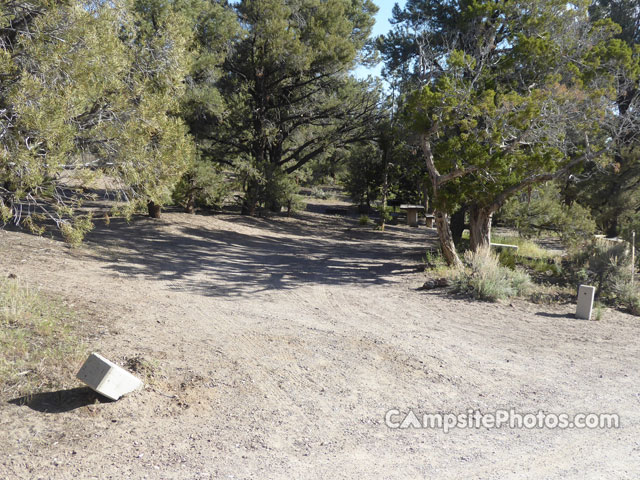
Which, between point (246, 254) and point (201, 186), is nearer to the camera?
point (246, 254)

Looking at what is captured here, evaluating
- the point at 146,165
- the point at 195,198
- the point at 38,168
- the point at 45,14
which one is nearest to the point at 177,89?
the point at 146,165

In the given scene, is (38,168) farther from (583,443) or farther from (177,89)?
(583,443)

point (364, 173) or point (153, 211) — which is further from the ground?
point (364, 173)

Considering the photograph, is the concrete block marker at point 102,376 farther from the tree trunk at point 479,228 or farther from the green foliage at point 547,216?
the green foliage at point 547,216

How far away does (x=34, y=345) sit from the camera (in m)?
5.72

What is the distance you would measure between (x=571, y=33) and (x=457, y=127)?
3232 millimetres

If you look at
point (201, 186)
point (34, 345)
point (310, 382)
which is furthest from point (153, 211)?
point (310, 382)

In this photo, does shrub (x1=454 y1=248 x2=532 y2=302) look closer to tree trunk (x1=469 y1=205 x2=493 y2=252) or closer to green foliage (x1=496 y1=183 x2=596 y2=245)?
tree trunk (x1=469 y1=205 x2=493 y2=252)

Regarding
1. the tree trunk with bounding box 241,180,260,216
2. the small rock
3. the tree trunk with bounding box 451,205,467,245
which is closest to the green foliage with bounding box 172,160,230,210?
the tree trunk with bounding box 241,180,260,216

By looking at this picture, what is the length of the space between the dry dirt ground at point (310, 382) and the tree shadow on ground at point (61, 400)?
0.02 meters

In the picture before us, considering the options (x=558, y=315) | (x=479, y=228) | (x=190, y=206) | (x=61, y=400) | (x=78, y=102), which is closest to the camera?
(x=61, y=400)

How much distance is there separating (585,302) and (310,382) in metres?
5.78

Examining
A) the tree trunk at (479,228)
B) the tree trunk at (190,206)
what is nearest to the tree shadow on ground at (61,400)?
the tree trunk at (479,228)

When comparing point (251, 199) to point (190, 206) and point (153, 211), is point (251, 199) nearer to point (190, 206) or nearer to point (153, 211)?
point (190, 206)
